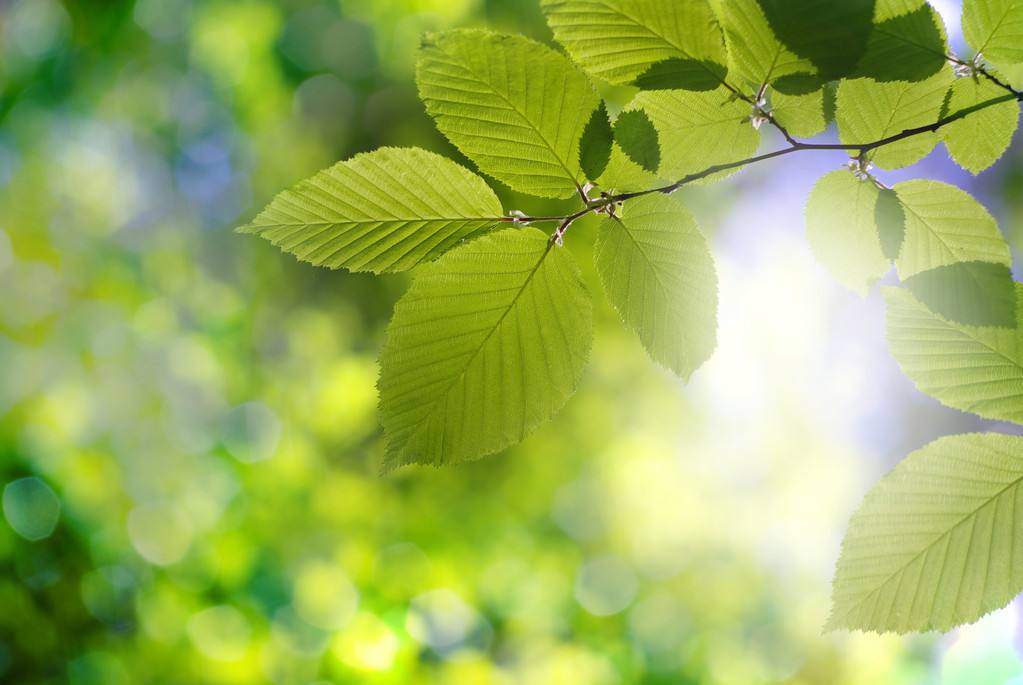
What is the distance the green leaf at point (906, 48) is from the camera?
0.89 ft

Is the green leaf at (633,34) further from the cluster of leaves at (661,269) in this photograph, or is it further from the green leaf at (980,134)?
the green leaf at (980,134)

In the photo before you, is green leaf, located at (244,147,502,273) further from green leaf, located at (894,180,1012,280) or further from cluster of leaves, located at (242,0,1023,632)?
green leaf, located at (894,180,1012,280)

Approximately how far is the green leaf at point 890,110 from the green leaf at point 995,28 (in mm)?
17

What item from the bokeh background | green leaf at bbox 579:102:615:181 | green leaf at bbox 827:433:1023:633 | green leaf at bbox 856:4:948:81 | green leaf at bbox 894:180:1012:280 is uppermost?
the bokeh background

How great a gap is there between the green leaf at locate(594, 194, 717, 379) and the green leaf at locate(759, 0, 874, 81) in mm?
75

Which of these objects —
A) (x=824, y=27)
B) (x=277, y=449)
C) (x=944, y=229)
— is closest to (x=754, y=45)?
(x=824, y=27)

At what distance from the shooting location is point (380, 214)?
0.31 metres

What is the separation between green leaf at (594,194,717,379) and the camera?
30cm

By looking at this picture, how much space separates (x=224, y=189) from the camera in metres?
3.37

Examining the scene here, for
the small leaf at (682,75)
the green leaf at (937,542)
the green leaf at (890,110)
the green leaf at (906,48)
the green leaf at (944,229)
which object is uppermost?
the green leaf at (890,110)

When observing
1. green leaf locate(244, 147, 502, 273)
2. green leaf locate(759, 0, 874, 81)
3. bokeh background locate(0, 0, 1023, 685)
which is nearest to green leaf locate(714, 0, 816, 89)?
green leaf locate(759, 0, 874, 81)

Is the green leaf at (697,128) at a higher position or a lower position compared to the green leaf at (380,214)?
higher

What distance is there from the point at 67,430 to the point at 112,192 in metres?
1.22

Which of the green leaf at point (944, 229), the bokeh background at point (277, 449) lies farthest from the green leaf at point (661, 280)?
the bokeh background at point (277, 449)
